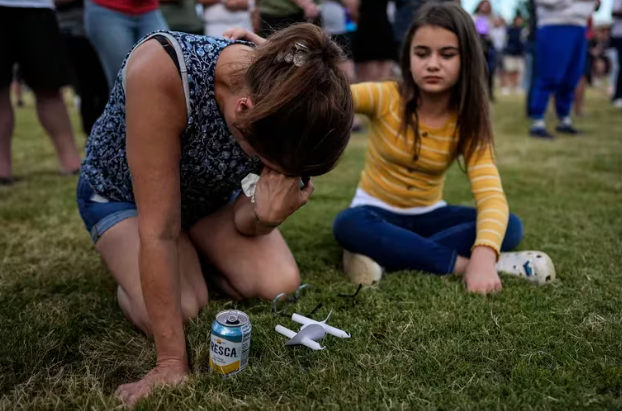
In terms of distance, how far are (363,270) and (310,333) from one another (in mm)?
602

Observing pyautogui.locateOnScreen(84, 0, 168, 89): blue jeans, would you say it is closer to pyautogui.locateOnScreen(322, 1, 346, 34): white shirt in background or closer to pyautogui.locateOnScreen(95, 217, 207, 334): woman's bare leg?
pyautogui.locateOnScreen(95, 217, 207, 334): woman's bare leg

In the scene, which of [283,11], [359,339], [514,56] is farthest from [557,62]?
[514,56]

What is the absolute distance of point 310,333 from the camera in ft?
5.25

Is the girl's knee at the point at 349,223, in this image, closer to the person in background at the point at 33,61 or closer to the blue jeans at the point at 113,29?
the blue jeans at the point at 113,29

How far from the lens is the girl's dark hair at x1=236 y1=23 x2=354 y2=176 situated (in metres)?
1.33

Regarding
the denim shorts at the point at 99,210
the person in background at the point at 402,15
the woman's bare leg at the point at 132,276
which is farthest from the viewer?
the person in background at the point at 402,15

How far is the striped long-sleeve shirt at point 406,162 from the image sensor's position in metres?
2.30

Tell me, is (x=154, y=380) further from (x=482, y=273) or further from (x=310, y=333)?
(x=482, y=273)

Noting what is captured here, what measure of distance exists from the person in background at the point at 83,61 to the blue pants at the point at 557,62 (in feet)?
13.8

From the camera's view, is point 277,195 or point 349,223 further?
point 349,223

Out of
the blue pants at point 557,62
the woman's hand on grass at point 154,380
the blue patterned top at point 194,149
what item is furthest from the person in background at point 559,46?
the woman's hand on grass at point 154,380

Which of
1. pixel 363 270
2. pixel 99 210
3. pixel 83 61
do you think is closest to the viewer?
pixel 99 210

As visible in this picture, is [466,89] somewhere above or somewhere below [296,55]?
below

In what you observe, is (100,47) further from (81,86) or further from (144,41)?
(144,41)
